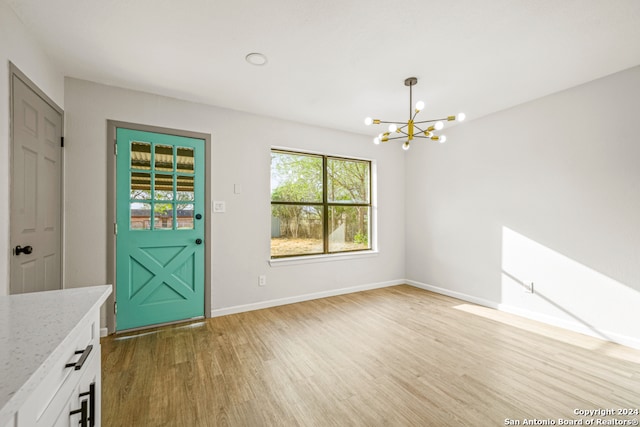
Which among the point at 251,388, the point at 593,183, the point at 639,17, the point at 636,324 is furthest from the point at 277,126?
the point at 636,324

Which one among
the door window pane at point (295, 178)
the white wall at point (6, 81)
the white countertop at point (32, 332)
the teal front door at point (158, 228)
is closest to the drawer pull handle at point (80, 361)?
the white countertop at point (32, 332)

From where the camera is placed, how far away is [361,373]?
2.18 metres

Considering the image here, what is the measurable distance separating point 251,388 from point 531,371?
217 cm

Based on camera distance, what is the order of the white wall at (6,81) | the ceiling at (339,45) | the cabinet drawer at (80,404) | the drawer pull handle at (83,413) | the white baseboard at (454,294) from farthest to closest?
the white baseboard at (454,294)
the ceiling at (339,45)
the white wall at (6,81)
the drawer pull handle at (83,413)
the cabinet drawer at (80,404)

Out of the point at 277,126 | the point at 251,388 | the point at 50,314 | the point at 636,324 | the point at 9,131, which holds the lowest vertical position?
the point at 251,388

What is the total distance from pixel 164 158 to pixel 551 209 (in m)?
4.37

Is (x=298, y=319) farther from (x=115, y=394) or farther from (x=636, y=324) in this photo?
(x=636, y=324)

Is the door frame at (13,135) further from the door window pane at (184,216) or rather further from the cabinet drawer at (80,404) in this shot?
the cabinet drawer at (80,404)

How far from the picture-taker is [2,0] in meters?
1.74

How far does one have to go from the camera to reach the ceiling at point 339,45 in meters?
1.84

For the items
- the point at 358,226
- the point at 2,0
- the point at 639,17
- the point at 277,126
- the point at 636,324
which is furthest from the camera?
the point at 358,226

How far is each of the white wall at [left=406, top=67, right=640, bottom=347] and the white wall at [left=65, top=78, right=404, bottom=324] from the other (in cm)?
91

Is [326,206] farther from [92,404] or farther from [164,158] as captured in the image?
[92,404]

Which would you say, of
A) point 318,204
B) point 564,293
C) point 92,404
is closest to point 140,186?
point 318,204
